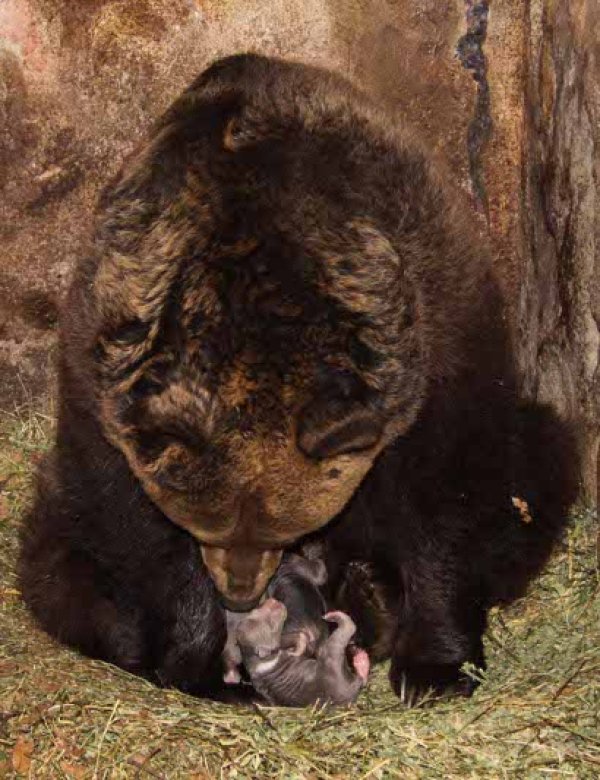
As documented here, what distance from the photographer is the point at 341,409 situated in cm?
446

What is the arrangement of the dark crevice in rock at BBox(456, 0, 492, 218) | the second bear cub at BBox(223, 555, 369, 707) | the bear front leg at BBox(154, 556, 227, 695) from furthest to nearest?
the dark crevice in rock at BBox(456, 0, 492, 218)
the bear front leg at BBox(154, 556, 227, 695)
the second bear cub at BBox(223, 555, 369, 707)

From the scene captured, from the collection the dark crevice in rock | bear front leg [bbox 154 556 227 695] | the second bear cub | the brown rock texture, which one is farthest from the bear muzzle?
the dark crevice in rock

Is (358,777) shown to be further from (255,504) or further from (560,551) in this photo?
(560,551)

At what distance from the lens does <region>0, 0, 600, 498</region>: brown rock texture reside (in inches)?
244

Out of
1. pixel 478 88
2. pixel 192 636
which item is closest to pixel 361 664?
pixel 192 636

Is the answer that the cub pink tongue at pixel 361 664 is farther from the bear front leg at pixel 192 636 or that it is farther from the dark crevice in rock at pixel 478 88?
the dark crevice in rock at pixel 478 88

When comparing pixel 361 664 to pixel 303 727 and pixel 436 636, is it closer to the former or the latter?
pixel 436 636

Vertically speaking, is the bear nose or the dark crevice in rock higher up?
the dark crevice in rock

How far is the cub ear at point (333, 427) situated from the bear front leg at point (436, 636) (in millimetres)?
1146

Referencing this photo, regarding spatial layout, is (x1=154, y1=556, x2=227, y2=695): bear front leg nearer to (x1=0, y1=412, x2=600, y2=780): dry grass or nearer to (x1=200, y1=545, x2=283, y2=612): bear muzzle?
(x1=0, y1=412, x2=600, y2=780): dry grass

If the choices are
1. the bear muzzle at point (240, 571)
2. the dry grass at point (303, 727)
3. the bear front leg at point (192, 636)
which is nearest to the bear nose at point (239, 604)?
the bear muzzle at point (240, 571)

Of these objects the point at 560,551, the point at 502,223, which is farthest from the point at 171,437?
the point at 502,223

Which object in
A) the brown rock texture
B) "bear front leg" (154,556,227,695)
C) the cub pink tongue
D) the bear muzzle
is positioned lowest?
"bear front leg" (154,556,227,695)

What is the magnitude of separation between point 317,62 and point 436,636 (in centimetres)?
250
